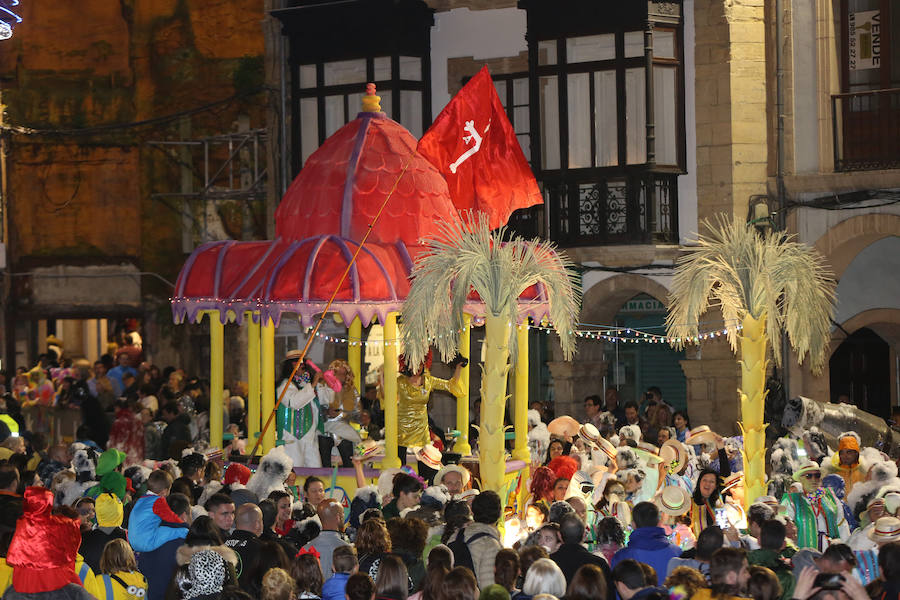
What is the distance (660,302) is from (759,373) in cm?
1057

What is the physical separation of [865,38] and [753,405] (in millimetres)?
10080

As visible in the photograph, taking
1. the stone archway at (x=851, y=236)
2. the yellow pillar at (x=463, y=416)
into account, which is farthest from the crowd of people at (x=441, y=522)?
the stone archway at (x=851, y=236)

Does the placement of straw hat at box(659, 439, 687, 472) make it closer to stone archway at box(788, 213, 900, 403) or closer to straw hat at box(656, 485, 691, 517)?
straw hat at box(656, 485, 691, 517)

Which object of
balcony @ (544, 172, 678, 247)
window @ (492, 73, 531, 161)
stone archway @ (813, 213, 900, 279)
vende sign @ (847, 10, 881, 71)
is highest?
vende sign @ (847, 10, 881, 71)

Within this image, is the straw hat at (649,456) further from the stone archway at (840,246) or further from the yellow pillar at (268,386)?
the stone archway at (840,246)

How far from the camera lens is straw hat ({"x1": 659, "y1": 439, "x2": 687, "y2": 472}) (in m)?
14.8

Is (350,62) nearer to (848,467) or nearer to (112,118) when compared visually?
(112,118)

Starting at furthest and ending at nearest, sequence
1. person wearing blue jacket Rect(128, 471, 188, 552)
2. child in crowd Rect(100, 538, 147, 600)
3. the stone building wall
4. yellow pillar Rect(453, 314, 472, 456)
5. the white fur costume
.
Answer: the stone building wall, yellow pillar Rect(453, 314, 472, 456), the white fur costume, person wearing blue jacket Rect(128, 471, 188, 552), child in crowd Rect(100, 538, 147, 600)

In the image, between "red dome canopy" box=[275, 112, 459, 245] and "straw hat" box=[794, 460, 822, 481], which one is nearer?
"straw hat" box=[794, 460, 822, 481]

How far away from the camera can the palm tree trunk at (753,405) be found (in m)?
14.0

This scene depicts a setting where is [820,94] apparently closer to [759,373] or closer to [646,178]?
[646,178]

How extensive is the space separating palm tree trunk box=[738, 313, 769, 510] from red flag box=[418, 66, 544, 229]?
2.87 m

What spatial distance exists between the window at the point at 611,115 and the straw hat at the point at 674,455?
26.8ft

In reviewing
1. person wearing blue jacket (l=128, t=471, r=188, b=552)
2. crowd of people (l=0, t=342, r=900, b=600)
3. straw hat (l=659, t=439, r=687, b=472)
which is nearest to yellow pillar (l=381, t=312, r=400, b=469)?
crowd of people (l=0, t=342, r=900, b=600)
